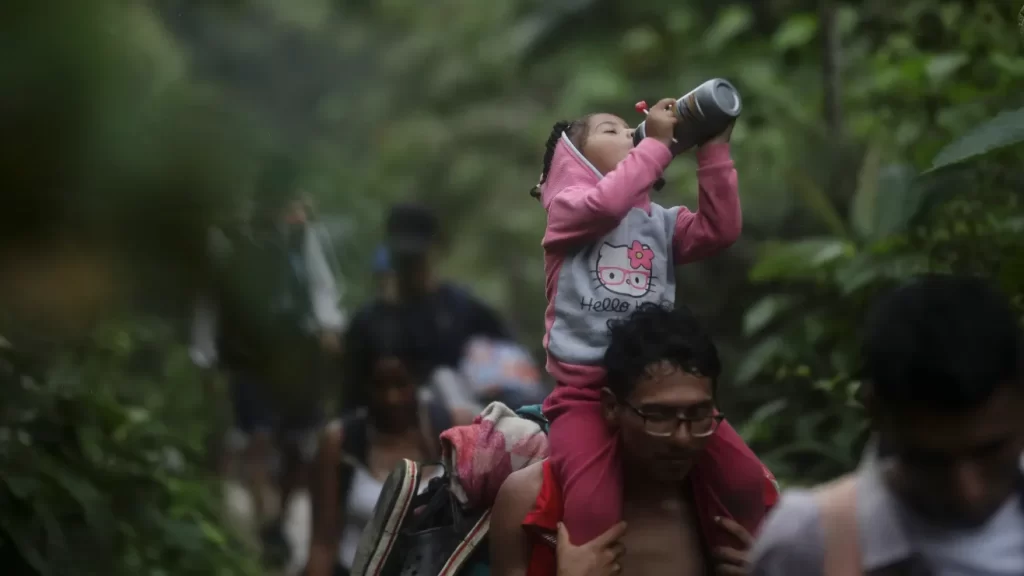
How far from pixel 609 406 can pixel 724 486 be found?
1.00 ft

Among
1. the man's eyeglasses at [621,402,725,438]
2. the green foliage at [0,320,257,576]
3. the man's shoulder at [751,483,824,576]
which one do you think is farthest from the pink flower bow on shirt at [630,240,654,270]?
the green foliage at [0,320,257,576]

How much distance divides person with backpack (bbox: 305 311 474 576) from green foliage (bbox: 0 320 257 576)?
0.68 meters

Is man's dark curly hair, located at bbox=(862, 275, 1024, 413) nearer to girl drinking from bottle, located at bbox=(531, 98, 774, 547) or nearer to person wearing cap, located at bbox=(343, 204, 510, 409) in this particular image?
girl drinking from bottle, located at bbox=(531, 98, 774, 547)

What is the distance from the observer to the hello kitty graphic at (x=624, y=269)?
3.50 m

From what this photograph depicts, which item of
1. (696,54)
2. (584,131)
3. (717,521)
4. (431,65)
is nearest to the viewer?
(717,521)

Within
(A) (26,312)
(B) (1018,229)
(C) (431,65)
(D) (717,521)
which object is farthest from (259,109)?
(C) (431,65)

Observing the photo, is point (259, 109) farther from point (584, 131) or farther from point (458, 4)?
point (458, 4)

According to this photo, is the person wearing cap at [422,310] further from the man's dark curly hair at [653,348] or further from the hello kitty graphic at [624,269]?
the man's dark curly hair at [653,348]

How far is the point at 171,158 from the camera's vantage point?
4871 mm

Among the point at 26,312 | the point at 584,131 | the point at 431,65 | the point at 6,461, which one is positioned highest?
the point at 431,65

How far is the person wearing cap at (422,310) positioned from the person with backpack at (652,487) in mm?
3543

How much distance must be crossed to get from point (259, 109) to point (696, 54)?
142 inches

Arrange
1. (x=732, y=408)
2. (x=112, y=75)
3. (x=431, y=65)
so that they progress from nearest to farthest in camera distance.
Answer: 1. (x=112, y=75)
2. (x=732, y=408)
3. (x=431, y=65)

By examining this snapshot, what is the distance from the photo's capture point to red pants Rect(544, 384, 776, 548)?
11.0 feet
